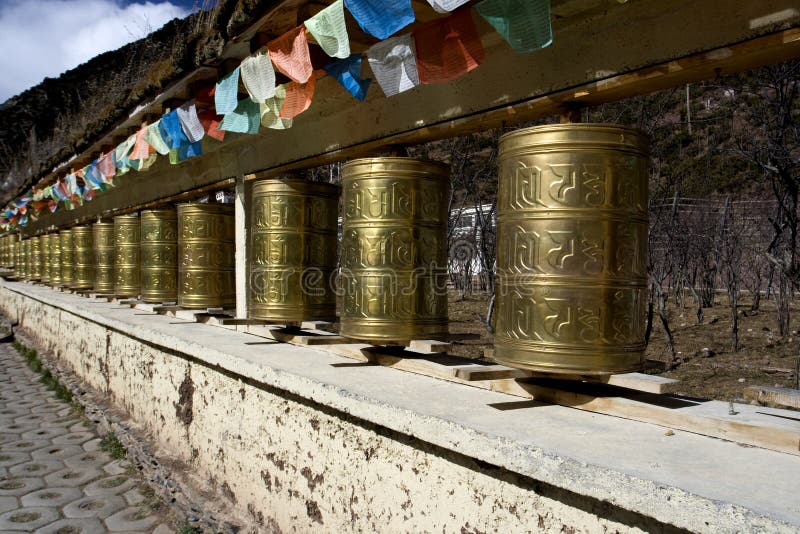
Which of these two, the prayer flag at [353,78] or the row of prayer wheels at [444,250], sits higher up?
the prayer flag at [353,78]

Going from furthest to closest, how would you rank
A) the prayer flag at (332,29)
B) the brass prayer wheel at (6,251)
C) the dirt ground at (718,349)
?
the brass prayer wheel at (6,251) → the dirt ground at (718,349) → the prayer flag at (332,29)

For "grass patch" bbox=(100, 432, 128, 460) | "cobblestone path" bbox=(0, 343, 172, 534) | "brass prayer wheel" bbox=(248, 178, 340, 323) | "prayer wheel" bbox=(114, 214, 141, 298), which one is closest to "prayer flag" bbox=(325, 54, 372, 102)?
"brass prayer wheel" bbox=(248, 178, 340, 323)

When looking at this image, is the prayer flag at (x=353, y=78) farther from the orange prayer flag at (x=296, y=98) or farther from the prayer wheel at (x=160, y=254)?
the prayer wheel at (x=160, y=254)

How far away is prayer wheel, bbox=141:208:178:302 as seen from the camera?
6633 millimetres

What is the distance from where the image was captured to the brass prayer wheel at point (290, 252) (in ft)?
13.8

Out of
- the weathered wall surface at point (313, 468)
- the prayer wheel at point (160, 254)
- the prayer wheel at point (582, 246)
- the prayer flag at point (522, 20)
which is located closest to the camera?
the weathered wall surface at point (313, 468)

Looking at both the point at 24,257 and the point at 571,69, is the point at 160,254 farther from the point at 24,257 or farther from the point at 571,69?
the point at 24,257

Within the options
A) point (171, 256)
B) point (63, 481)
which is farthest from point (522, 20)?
point (171, 256)

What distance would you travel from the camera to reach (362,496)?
2758 mm

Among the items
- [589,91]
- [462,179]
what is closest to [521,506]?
[589,91]

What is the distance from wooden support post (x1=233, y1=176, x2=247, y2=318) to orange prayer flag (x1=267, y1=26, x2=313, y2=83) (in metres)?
2.19

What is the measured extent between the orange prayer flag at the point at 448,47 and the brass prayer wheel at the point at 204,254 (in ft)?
10.8

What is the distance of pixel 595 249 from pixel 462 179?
8527 millimetres

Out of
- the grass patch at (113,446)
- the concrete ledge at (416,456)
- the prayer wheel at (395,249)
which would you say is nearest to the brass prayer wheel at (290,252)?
the concrete ledge at (416,456)
